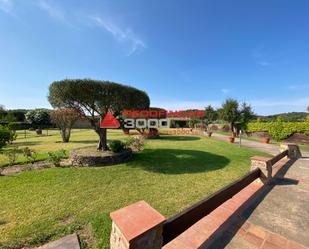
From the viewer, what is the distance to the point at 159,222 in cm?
137

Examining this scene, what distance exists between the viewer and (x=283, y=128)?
15.8 m

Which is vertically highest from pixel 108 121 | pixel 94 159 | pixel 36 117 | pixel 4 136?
pixel 36 117

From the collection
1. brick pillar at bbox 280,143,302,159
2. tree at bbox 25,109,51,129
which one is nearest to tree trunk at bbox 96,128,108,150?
brick pillar at bbox 280,143,302,159

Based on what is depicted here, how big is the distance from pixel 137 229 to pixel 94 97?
673 centimetres

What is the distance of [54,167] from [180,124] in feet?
109

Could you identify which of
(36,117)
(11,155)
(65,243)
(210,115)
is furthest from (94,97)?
(36,117)

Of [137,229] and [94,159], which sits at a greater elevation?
[137,229]

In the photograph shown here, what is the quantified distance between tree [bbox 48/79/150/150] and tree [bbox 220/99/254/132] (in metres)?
18.1

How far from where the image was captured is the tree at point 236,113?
2228 cm

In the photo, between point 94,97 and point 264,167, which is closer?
point 264,167

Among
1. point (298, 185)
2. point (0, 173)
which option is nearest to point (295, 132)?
point (298, 185)

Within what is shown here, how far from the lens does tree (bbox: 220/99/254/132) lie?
22.3m

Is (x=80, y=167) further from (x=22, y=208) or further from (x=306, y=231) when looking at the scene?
(x=306, y=231)

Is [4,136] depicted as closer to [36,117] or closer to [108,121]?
[108,121]
